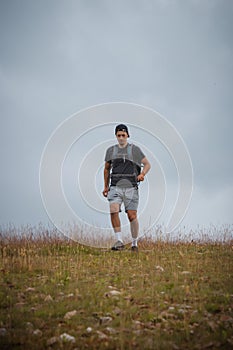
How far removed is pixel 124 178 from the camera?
38.4 ft

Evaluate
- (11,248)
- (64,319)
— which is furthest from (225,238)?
(64,319)

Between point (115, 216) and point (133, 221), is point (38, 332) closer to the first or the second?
point (115, 216)

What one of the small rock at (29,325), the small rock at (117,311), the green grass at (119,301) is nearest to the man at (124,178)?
the green grass at (119,301)

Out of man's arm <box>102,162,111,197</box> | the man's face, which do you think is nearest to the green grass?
man's arm <box>102,162,111,197</box>

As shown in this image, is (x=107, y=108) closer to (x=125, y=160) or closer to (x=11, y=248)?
(x=125, y=160)

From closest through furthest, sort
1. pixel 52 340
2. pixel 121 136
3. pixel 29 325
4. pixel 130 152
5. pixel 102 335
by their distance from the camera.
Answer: pixel 52 340, pixel 102 335, pixel 29 325, pixel 121 136, pixel 130 152

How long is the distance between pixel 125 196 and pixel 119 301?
5.41 meters

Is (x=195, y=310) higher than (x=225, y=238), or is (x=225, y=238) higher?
(x=225, y=238)

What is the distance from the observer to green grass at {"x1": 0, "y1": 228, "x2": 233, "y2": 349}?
510 cm

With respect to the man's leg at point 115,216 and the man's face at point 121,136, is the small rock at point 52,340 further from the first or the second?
the man's face at point 121,136

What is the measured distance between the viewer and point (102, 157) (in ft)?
42.0

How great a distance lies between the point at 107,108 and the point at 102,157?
5.50 feet

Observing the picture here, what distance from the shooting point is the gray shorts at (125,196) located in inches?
461

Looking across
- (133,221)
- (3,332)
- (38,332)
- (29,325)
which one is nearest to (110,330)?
(38,332)
